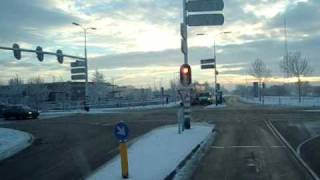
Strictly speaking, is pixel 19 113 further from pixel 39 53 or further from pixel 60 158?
pixel 60 158

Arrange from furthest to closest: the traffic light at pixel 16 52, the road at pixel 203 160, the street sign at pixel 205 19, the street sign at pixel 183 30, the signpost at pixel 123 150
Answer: the traffic light at pixel 16 52, the street sign at pixel 205 19, the street sign at pixel 183 30, the road at pixel 203 160, the signpost at pixel 123 150

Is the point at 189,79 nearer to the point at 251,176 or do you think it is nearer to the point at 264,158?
the point at 264,158

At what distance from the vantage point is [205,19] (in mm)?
29078

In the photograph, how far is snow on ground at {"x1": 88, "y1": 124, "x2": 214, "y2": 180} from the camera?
563 inches

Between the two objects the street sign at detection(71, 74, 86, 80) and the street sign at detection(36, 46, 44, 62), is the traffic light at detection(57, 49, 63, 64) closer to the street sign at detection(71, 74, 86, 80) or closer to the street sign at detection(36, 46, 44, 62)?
the street sign at detection(36, 46, 44, 62)

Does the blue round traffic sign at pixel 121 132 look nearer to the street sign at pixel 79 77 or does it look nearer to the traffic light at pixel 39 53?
the traffic light at pixel 39 53

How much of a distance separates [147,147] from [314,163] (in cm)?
641

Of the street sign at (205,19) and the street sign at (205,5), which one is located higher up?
the street sign at (205,5)

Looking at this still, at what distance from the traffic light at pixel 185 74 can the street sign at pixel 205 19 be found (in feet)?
6.98

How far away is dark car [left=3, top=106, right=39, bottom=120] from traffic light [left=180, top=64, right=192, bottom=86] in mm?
33057

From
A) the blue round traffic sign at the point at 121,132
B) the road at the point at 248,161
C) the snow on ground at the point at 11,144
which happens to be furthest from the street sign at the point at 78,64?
the blue round traffic sign at the point at 121,132

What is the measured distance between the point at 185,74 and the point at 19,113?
34560mm

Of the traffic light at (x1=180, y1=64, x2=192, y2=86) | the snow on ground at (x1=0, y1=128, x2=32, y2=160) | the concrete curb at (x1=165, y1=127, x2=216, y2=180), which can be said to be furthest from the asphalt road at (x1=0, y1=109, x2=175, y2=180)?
the traffic light at (x1=180, y1=64, x2=192, y2=86)

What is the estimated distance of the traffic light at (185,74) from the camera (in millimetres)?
28806
